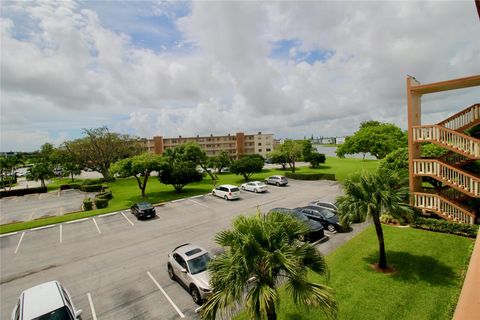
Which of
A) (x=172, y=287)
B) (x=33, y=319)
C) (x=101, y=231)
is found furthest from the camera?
(x=101, y=231)

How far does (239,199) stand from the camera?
29.8m

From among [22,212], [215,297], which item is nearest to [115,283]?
[215,297]

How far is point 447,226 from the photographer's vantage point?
1495 cm

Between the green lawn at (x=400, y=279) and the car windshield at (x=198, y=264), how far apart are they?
2.74 meters

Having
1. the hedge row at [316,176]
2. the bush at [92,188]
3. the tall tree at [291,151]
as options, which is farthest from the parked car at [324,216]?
the bush at [92,188]

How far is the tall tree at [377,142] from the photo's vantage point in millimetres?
39700

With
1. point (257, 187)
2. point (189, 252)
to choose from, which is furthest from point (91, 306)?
point (257, 187)

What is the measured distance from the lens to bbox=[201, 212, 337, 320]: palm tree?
585cm

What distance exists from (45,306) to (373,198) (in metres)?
13.1

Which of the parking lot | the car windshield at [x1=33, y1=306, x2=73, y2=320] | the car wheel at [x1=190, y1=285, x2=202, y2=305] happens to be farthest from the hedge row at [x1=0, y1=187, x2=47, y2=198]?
the car wheel at [x1=190, y1=285, x2=202, y2=305]

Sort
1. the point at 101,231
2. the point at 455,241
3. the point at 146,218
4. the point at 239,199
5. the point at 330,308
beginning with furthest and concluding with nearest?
1. the point at 239,199
2. the point at 146,218
3. the point at 101,231
4. the point at 455,241
5. the point at 330,308

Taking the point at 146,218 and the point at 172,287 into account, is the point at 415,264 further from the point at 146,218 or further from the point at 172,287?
the point at 146,218

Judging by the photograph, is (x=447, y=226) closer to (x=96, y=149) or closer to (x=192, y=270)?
(x=192, y=270)

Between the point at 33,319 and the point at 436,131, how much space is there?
21512mm
